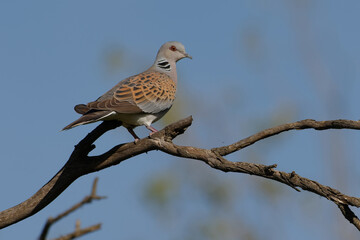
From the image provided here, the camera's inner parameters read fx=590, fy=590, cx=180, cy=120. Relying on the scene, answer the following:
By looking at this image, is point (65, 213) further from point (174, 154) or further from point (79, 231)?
point (174, 154)

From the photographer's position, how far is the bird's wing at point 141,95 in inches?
237

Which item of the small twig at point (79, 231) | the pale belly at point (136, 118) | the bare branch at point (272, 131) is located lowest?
the small twig at point (79, 231)

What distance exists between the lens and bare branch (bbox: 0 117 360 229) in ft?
14.5

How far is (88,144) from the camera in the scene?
5199 millimetres

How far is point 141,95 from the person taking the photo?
6.60 m

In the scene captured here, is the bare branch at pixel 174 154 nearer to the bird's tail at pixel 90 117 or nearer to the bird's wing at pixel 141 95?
the bird's tail at pixel 90 117

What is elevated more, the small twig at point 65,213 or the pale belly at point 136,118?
the pale belly at point 136,118

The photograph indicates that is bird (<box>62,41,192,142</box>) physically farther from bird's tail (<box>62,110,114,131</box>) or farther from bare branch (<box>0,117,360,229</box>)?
bare branch (<box>0,117,360,229</box>)

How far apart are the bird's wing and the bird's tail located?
0.26 ft

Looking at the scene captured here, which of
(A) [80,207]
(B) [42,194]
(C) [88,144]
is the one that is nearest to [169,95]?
(C) [88,144]

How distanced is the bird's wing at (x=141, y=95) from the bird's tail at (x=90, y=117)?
0.26 ft

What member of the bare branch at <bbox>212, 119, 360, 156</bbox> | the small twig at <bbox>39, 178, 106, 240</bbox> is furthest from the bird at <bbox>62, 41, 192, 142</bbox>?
the small twig at <bbox>39, 178, 106, 240</bbox>

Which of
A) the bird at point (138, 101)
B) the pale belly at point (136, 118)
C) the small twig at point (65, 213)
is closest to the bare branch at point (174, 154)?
the bird at point (138, 101)

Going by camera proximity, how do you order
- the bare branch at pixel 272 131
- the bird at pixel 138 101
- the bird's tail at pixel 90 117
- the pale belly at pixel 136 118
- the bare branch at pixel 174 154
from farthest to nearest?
1. the pale belly at pixel 136 118
2. the bird at pixel 138 101
3. the bird's tail at pixel 90 117
4. the bare branch at pixel 272 131
5. the bare branch at pixel 174 154
